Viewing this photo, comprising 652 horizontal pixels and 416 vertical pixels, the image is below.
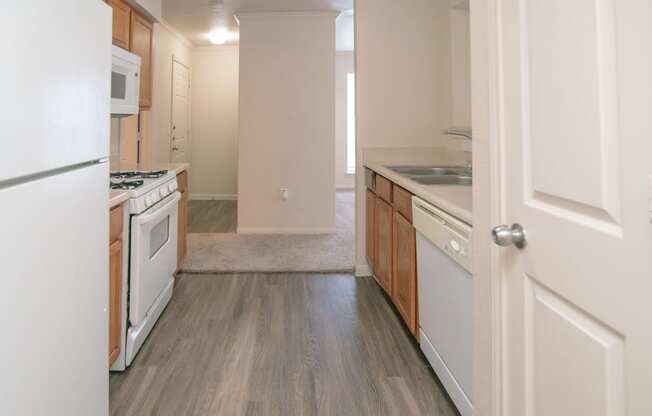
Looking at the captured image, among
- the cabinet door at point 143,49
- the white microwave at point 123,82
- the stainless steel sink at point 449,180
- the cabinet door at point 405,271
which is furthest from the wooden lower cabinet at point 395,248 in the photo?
the cabinet door at point 143,49

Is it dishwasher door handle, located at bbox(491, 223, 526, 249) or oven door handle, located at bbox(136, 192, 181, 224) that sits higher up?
oven door handle, located at bbox(136, 192, 181, 224)

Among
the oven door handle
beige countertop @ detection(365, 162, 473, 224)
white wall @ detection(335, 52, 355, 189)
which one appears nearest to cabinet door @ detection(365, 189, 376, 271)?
beige countertop @ detection(365, 162, 473, 224)

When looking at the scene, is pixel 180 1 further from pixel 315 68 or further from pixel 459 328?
pixel 459 328

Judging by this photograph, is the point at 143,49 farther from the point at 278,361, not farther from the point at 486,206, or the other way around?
the point at 486,206

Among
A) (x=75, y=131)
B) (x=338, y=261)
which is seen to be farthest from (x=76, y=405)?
(x=338, y=261)

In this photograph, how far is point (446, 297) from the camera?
157 cm

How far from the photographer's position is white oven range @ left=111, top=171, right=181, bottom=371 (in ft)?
6.24

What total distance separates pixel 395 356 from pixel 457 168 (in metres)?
1.43

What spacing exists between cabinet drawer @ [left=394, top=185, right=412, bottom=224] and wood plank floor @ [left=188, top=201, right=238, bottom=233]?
3030 millimetres

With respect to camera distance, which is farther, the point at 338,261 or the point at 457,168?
the point at 338,261

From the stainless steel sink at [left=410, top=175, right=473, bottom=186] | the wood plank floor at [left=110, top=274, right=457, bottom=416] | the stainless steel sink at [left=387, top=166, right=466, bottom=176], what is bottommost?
the wood plank floor at [left=110, top=274, right=457, bottom=416]

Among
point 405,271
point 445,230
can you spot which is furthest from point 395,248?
point 445,230

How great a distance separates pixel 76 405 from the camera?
108 centimetres

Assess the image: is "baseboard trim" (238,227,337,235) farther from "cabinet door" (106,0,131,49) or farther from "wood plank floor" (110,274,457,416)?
"cabinet door" (106,0,131,49)
